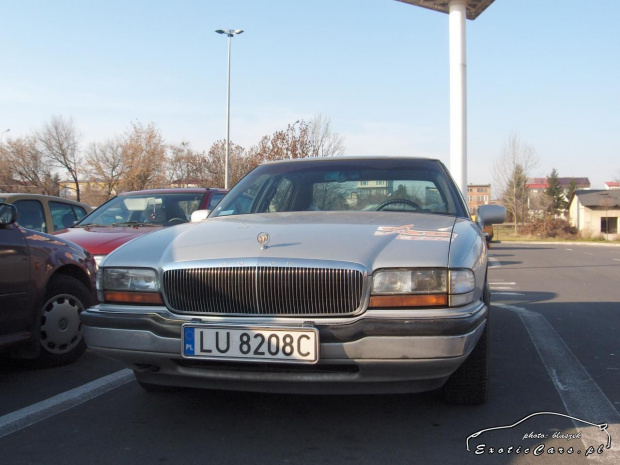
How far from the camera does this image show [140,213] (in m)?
8.28

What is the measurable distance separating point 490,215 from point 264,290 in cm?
252

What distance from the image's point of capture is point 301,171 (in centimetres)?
496

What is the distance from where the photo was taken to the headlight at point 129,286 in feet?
10.7

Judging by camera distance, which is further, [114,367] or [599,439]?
[114,367]

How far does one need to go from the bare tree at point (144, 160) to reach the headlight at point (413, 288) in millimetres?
48535

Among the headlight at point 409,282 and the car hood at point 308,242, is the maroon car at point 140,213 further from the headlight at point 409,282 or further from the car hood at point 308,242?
the headlight at point 409,282

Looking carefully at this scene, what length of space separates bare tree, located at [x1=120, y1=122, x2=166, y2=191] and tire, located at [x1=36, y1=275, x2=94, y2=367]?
151 ft

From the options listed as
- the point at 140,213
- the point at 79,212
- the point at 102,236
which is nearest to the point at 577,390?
the point at 102,236

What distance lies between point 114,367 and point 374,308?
274 centimetres

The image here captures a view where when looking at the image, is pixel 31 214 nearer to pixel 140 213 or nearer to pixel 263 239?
pixel 140 213

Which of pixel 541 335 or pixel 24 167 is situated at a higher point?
pixel 24 167

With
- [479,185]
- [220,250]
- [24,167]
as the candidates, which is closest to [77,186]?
[24,167]

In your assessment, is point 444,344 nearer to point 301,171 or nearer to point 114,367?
point 301,171

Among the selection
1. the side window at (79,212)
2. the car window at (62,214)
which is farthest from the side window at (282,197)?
the side window at (79,212)
